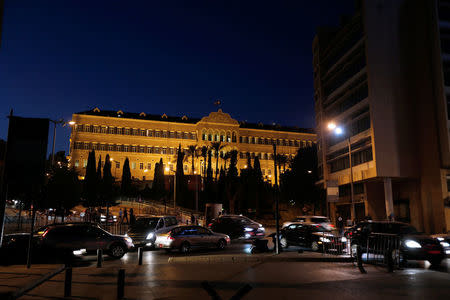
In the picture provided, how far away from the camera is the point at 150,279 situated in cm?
1119

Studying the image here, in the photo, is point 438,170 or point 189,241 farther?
point 438,170

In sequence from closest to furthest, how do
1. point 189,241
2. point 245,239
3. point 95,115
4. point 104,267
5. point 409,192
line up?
point 104,267 → point 189,241 → point 245,239 → point 409,192 → point 95,115

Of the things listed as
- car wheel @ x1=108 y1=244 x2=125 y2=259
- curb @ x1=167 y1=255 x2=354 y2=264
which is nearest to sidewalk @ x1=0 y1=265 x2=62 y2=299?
car wheel @ x1=108 y1=244 x2=125 y2=259

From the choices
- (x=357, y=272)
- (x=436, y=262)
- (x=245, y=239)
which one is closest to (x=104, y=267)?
(x=357, y=272)

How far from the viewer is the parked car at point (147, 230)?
19.9 meters

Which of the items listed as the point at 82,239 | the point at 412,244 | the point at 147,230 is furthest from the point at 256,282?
the point at 147,230

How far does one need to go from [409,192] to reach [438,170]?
4.87 metres

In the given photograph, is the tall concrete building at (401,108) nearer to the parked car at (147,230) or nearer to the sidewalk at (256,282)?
the parked car at (147,230)

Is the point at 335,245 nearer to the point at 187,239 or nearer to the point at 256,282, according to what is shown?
the point at 187,239

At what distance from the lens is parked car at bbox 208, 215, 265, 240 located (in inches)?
1014

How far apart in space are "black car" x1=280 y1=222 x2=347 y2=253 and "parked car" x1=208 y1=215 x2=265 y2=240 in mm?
5517

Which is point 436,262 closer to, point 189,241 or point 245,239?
point 189,241

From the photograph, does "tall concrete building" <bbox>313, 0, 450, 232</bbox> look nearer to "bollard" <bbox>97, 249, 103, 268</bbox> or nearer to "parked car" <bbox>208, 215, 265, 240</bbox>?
"parked car" <bbox>208, 215, 265, 240</bbox>

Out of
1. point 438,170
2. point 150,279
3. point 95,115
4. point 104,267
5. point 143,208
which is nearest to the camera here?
point 150,279
